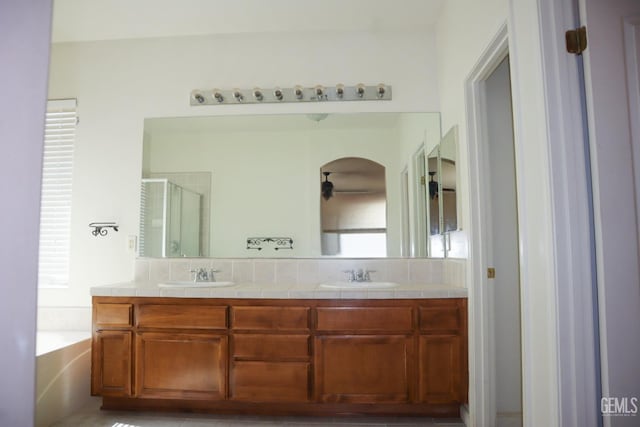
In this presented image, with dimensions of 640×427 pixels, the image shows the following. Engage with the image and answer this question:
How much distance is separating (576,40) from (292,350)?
201cm

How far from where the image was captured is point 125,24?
2932mm

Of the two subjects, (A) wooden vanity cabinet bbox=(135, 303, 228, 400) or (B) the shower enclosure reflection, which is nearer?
(A) wooden vanity cabinet bbox=(135, 303, 228, 400)

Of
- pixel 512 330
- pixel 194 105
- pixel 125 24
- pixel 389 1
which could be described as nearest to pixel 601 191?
pixel 512 330

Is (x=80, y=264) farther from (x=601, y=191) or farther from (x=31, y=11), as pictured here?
(x=601, y=191)

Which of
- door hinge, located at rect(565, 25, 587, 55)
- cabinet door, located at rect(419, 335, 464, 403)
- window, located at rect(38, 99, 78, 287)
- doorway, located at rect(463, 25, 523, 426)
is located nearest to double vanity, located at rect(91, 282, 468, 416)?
cabinet door, located at rect(419, 335, 464, 403)

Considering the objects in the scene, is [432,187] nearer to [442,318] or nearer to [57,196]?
[442,318]

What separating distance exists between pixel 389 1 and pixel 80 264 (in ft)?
9.99

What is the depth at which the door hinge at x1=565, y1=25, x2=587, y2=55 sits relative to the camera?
1274 millimetres

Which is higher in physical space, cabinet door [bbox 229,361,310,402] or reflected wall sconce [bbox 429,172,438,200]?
reflected wall sconce [bbox 429,172,438,200]

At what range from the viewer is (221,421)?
238 cm

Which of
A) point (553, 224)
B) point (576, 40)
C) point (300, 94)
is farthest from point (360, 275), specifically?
point (576, 40)

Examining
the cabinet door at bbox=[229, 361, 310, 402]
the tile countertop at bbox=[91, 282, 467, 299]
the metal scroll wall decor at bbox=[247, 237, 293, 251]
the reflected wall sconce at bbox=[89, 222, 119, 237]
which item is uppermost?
the reflected wall sconce at bbox=[89, 222, 119, 237]

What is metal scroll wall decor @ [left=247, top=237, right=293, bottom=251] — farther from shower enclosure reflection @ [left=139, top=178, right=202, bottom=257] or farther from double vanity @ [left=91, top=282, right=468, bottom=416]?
double vanity @ [left=91, top=282, right=468, bottom=416]

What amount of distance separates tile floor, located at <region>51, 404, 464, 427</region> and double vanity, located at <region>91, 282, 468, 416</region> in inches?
2.0
